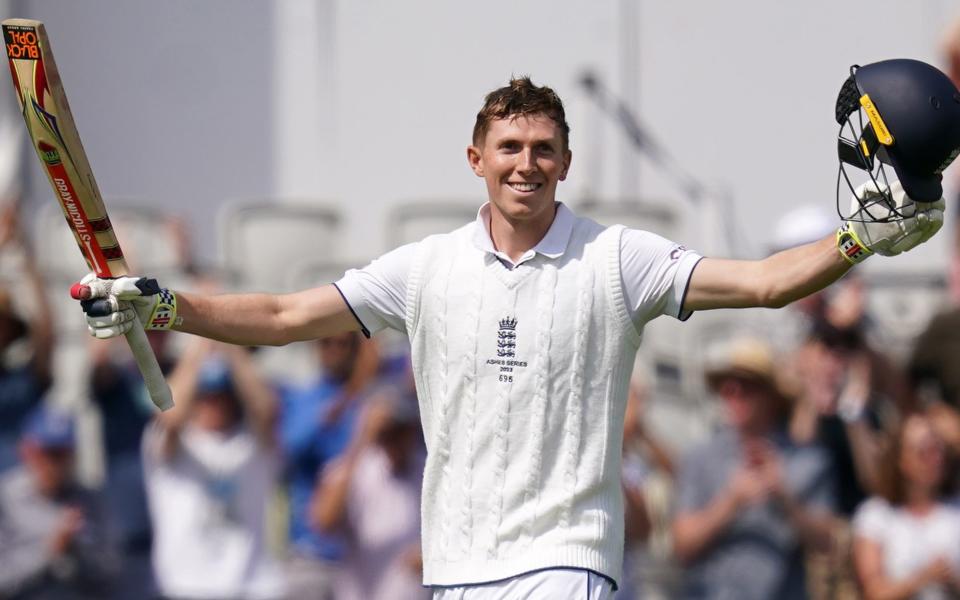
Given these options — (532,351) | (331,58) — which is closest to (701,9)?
(331,58)

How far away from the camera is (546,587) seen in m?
4.01

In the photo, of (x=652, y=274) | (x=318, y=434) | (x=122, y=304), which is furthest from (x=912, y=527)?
(x=122, y=304)

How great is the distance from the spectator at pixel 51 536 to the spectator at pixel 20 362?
15 centimetres

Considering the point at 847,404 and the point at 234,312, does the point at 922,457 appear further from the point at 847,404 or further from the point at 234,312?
the point at 234,312

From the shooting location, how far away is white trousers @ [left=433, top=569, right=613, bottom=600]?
158 inches

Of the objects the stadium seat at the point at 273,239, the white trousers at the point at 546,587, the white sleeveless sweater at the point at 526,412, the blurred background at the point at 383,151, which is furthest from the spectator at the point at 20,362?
the white trousers at the point at 546,587

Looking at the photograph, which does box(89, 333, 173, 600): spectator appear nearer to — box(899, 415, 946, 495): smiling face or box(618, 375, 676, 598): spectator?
box(618, 375, 676, 598): spectator

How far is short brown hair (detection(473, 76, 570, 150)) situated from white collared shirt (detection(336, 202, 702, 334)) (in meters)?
0.25

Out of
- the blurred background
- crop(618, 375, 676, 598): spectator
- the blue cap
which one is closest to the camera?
crop(618, 375, 676, 598): spectator

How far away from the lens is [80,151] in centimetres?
423

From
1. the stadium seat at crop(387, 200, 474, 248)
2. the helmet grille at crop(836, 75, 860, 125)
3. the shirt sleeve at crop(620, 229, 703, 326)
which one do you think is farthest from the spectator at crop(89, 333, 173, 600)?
the helmet grille at crop(836, 75, 860, 125)

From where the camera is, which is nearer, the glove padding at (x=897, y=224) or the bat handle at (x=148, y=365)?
the glove padding at (x=897, y=224)

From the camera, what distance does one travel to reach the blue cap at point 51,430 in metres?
7.80

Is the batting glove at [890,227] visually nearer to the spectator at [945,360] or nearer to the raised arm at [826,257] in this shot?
the raised arm at [826,257]
